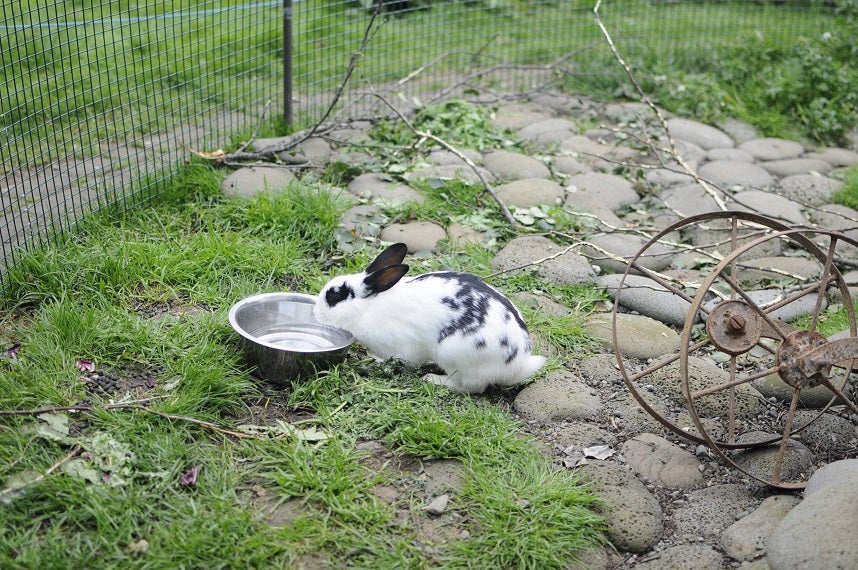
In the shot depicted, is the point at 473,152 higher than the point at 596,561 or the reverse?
higher

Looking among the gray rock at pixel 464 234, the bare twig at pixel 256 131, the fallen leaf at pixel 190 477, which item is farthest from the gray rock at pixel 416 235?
the fallen leaf at pixel 190 477

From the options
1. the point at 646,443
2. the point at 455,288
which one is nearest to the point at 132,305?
the point at 455,288

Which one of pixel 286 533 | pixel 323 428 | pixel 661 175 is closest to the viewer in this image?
pixel 286 533

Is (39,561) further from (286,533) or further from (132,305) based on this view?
(132,305)

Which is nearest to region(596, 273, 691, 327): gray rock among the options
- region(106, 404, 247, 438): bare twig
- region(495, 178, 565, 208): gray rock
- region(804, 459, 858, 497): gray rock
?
region(495, 178, 565, 208): gray rock

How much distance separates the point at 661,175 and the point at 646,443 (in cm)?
276

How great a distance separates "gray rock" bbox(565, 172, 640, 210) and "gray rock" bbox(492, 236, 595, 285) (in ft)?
2.04

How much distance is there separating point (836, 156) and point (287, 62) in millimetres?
3836

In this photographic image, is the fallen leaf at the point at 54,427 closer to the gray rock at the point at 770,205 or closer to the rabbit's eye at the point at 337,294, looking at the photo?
the rabbit's eye at the point at 337,294

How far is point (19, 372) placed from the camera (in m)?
3.33

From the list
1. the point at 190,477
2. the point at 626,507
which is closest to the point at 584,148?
the point at 626,507

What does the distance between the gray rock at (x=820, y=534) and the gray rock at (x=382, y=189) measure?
111 inches

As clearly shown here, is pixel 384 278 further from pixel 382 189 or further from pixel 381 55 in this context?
pixel 381 55

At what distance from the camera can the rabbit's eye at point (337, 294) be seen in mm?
3725
